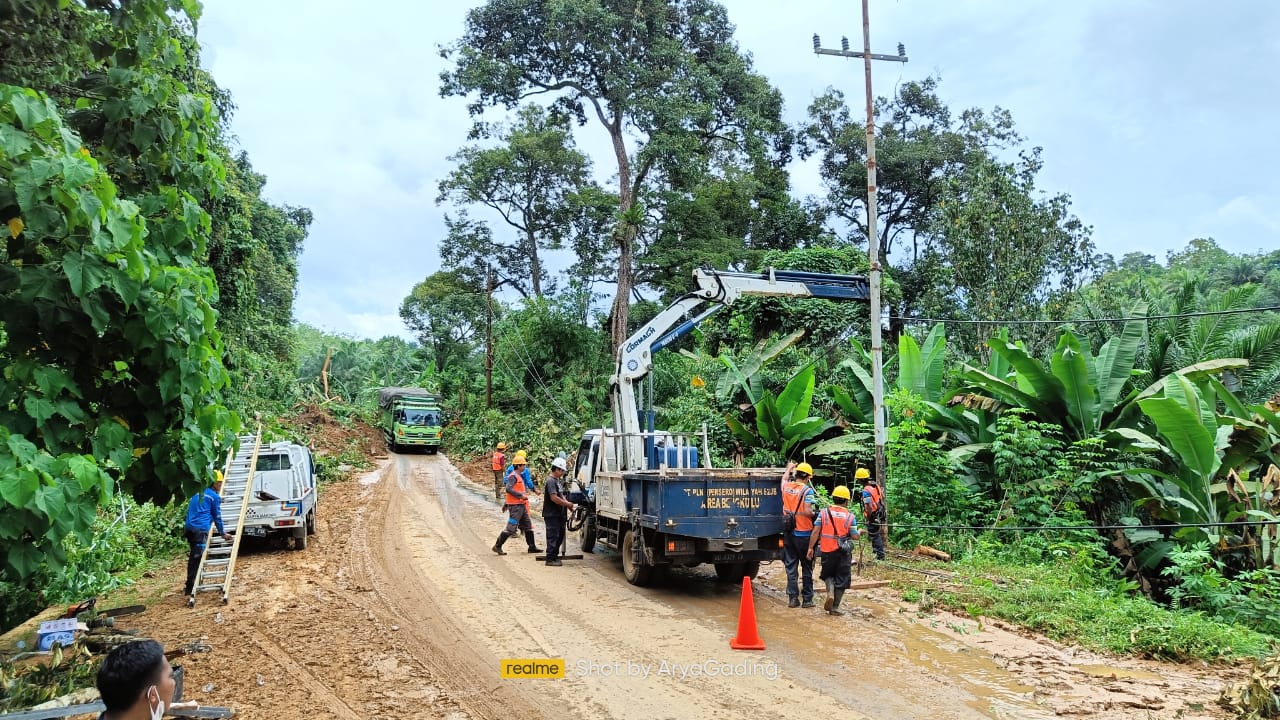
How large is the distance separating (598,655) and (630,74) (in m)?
24.0

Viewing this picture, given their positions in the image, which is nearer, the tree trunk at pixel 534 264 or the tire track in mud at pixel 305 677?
the tire track in mud at pixel 305 677

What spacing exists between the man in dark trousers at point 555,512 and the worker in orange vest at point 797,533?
376 cm

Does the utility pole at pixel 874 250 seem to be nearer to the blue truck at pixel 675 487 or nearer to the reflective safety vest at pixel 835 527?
the blue truck at pixel 675 487

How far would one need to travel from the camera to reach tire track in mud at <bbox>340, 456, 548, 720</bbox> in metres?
6.47

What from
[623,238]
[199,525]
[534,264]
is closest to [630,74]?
[623,238]

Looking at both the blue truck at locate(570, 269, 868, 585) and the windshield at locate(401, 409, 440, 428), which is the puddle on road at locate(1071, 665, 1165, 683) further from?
the windshield at locate(401, 409, 440, 428)

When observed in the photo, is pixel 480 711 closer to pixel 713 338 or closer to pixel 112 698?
pixel 112 698

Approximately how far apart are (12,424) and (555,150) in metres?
36.6

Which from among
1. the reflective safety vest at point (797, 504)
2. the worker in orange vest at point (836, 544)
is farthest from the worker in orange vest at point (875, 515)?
the worker in orange vest at point (836, 544)

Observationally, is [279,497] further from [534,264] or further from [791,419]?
[534,264]

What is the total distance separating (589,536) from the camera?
13656 millimetres

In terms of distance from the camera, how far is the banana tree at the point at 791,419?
55.1 ft

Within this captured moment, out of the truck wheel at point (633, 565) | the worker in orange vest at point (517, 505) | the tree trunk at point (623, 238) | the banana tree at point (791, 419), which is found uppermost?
the tree trunk at point (623, 238)

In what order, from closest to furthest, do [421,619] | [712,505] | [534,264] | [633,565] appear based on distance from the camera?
1. [421,619]
2. [712,505]
3. [633,565]
4. [534,264]
